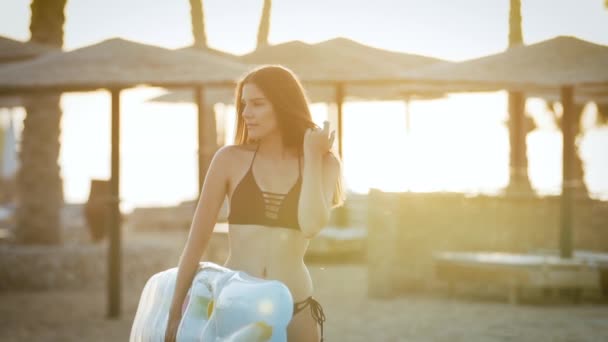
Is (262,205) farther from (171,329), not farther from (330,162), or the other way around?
(171,329)

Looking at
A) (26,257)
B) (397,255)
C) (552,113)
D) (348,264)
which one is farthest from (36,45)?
(552,113)

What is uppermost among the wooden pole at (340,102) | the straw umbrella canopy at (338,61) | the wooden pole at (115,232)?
the straw umbrella canopy at (338,61)

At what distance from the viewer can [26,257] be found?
36.4ft

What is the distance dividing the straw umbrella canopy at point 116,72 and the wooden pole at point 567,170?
3.94 metres

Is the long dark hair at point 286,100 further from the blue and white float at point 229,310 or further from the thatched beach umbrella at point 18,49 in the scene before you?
the thatched beach umbrella at point 18,49

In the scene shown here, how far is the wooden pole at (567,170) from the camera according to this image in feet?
32.8

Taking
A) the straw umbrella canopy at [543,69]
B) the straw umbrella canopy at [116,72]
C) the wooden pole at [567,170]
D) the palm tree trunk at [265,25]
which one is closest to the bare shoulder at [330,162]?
the straw umbrella canopy at [116,72]

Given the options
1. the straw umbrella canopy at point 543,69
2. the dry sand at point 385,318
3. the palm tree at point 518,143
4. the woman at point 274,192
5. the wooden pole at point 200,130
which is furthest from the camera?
the palm tree at point 518,143

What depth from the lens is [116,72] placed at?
809 cm

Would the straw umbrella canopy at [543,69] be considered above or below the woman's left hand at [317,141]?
above

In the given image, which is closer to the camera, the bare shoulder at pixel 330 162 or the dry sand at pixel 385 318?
the bare shoulder at pixel 330 162

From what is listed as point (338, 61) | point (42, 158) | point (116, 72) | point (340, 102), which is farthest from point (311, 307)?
point (42, 158)

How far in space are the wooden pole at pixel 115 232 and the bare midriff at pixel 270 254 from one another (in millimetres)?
6323

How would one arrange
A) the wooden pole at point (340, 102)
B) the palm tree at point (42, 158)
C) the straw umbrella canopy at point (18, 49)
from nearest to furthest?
the straw umbrella canopy at point (18, 49) < the wooden pole at point (340, 102) < the palm tree at point (42, 158)
